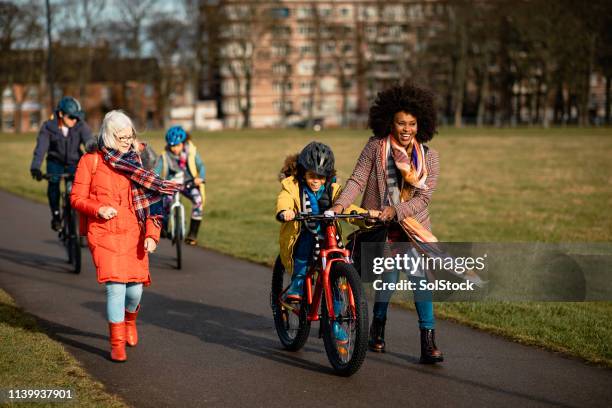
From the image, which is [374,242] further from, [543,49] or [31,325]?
[543,49]

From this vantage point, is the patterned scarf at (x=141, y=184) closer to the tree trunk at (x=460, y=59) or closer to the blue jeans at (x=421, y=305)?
the blue jeans at (x=421, y=305)

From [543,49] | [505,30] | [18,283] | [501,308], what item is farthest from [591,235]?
[505,30]

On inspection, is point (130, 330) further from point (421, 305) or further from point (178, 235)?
point (178, 235)

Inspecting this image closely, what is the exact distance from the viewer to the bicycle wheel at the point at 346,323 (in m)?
5.57

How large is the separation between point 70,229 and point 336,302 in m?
5.96

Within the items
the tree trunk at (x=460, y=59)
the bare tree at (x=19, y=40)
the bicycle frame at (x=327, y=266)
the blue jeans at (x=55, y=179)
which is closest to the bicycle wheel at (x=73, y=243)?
the blue jeans at (x=55, y=179)

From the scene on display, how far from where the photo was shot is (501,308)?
8484 mm

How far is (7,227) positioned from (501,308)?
10154 millimetres

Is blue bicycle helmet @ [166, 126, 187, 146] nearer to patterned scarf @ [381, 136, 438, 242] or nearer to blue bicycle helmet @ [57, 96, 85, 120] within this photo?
blue bicycle helmet @ [57, 96, 85, 120]

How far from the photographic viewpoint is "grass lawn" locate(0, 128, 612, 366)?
7766 mm

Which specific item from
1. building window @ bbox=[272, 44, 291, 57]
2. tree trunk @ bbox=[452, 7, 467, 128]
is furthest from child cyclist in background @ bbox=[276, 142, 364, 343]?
building window @ bbox=[272, 44, 291, 57]

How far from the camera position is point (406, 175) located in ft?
19.9

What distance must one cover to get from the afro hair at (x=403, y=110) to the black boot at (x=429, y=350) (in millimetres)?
1360

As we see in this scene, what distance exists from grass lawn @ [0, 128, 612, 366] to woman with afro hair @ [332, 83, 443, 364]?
1.50m
